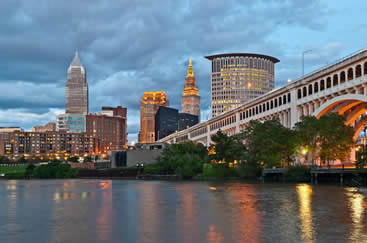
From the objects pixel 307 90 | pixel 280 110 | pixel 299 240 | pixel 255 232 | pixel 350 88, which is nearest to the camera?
pixel 299 240

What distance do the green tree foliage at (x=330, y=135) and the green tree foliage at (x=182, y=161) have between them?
46295 mm

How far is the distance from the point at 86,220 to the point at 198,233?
38.1 ft

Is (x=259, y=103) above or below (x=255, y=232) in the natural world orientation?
above

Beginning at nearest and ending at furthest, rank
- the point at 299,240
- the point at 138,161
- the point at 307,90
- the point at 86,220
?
the point at 299,240, the point at 86,220, the point at 307,90, the point at 138,161

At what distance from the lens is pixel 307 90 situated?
86.8m

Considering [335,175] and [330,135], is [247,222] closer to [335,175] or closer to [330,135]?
[330,135]

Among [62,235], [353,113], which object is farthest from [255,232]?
[353,113]

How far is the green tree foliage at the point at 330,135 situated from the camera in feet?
243

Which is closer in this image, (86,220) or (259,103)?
(86,220)

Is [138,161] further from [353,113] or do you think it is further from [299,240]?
[299,240]

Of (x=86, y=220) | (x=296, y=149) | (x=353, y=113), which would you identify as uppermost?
(x=353, y=113)

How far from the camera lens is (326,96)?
260ft

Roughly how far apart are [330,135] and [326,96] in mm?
8947

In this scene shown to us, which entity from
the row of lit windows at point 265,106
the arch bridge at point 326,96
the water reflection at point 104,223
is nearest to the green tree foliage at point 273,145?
the arch bridge at point 326,96
